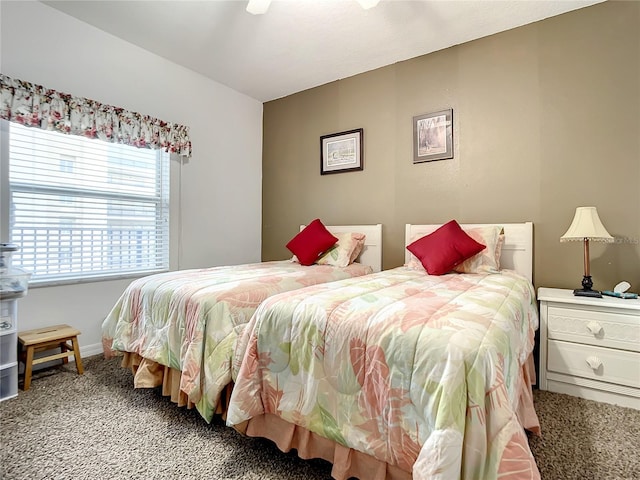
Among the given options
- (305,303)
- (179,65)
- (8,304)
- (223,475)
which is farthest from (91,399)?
(179,65)

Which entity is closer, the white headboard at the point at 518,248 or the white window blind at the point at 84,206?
the white window blind at the point at 84,206

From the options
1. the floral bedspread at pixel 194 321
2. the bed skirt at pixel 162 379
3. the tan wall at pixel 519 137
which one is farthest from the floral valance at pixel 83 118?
the bed skirt at pixel 162 379

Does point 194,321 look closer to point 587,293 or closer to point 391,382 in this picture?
point 391,382

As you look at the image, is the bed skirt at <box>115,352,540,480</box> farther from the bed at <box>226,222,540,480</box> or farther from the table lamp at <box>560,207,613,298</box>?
the table lamp at <box>560,207,613,298</box>

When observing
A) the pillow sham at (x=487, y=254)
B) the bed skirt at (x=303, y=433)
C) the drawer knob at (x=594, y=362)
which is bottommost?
the bed skirt at (x=303, y=433)

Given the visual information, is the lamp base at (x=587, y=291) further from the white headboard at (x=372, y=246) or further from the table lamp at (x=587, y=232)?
the white headboard at (x=372, y=246)

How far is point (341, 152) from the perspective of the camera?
3.60 m

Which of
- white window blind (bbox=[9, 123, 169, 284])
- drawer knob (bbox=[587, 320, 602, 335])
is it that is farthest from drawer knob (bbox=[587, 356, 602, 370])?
white window blind (bbox=[9, 123, 169, 284])

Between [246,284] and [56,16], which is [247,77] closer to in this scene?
[56,16]

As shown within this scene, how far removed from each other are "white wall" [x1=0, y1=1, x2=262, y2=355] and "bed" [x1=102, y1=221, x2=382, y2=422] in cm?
70

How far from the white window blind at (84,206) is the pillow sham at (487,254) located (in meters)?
2.82

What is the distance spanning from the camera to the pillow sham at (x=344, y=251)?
3084mm

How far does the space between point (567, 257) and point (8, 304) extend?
12.6 feet

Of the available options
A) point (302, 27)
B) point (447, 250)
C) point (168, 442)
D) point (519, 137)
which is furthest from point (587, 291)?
point (302, 27)
